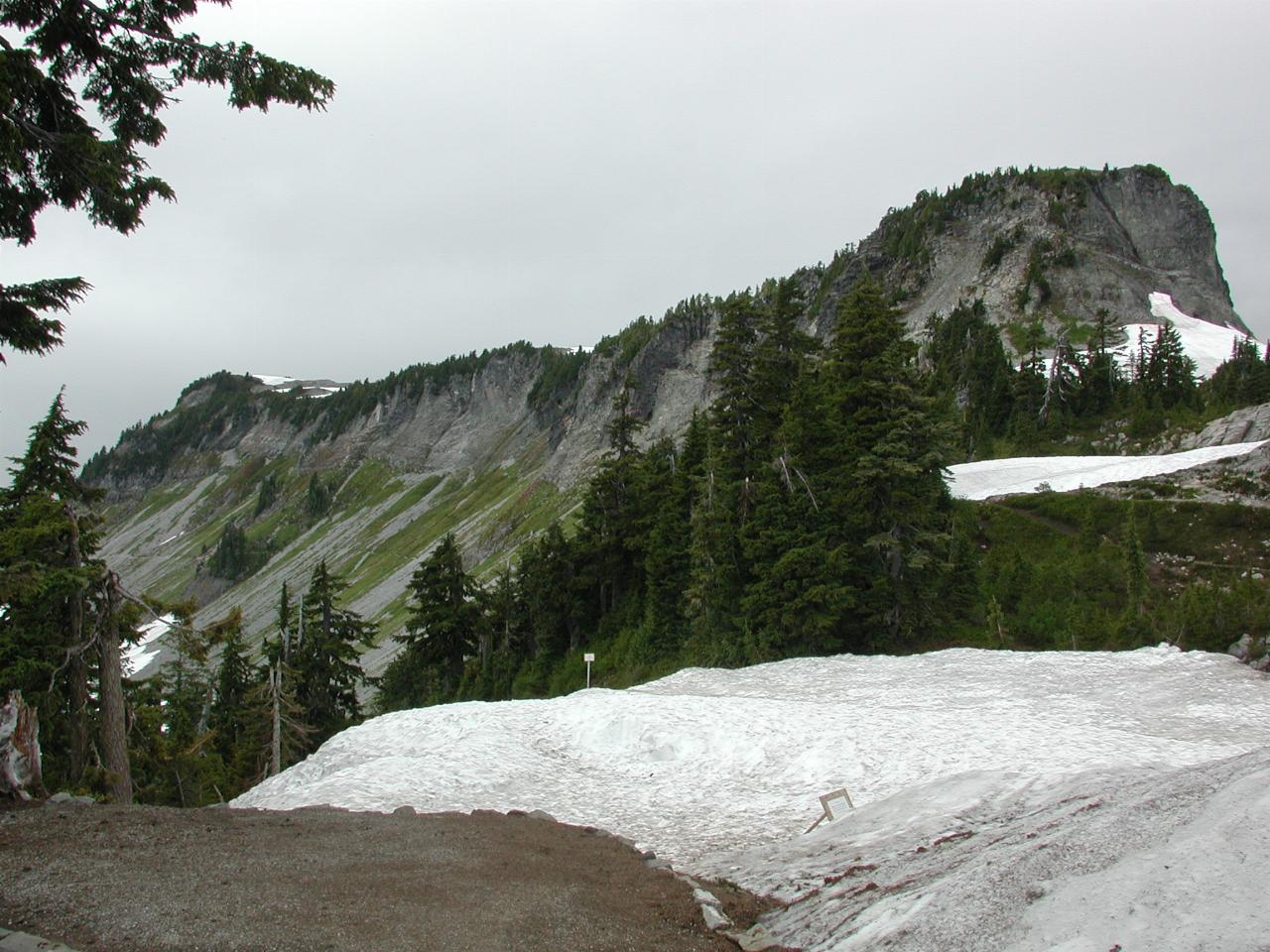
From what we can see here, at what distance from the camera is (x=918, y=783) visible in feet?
42.8

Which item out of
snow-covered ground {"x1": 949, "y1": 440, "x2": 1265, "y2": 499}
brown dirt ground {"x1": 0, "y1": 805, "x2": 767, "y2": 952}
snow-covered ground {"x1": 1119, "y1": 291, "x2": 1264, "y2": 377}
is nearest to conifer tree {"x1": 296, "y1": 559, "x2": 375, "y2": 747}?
brown dirt ground {"x1": 0, "y1": 805, "x2": 767, "y2": 952}

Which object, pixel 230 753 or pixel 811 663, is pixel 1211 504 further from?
pixel 230 753

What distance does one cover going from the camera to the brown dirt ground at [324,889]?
22.4ft

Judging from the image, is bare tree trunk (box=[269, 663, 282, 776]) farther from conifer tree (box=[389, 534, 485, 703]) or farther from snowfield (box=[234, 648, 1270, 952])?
conifer tree (box=[389, 534, 485, 703])

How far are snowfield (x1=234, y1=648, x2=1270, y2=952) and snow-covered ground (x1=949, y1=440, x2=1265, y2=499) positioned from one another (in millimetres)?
26248

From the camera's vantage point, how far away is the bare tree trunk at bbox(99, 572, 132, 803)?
53.8ft

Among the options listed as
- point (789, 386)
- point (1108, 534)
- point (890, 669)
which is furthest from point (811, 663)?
point (1108, 534)

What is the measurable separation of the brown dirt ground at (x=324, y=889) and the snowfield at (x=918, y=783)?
1.54 metres

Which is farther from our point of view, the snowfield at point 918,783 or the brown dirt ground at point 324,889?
the brown dirt ground at point 324,889

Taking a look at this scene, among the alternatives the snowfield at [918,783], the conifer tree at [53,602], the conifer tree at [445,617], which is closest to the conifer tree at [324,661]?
the conifer tree at [445,617]

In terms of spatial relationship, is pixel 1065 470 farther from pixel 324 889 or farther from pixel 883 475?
pixel 324 889

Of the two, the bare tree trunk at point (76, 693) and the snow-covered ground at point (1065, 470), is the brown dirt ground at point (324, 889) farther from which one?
the snow-covered ground at point (1065, 470)

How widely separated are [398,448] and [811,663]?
181m

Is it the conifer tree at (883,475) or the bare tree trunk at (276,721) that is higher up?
the conifer tree at (883,475)
